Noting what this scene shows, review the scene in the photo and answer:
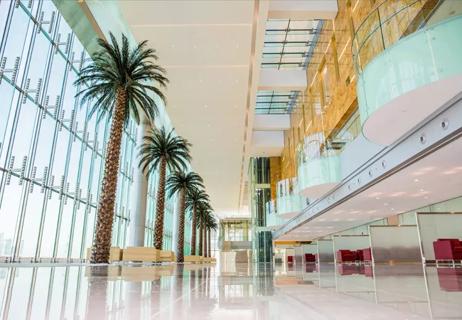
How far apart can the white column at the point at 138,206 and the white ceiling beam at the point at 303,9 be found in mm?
12945

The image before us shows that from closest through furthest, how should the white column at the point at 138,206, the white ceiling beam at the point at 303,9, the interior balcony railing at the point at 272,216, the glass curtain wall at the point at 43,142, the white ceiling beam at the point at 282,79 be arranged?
the glass curtain wall at the point at 43,142 < the white ceiling beam at the point at 303,9 < the white ceiling beam at the point at 282,79 < the white column at the point at 138,206 < the interior balcony railing at the point at 272,216

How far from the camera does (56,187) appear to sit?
1508cm

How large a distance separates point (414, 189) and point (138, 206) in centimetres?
1768

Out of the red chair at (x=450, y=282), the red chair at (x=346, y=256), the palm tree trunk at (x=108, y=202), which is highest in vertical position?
the palm tree trunk at (x=108, y=202)

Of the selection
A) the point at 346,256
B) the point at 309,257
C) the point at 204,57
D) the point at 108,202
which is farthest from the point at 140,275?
the point at 309,257

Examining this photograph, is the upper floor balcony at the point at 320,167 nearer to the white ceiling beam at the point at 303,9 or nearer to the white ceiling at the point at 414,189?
the white ceiling at the point at 414,189

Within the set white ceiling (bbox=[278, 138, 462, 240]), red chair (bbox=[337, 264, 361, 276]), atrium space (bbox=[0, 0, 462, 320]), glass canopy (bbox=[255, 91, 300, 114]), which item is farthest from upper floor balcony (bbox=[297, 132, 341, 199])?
glass canopy (bbox=[255, 91, 300, 114])

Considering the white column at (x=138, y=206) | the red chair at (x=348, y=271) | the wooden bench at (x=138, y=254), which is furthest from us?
the white column at (x=138, y=206)

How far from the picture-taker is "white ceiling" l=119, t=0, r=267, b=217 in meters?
16.6

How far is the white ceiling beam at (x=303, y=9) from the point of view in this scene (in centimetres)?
1730

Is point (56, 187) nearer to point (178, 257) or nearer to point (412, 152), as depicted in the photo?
point (412, 152)

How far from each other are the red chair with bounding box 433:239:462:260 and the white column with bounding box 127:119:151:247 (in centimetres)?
1753

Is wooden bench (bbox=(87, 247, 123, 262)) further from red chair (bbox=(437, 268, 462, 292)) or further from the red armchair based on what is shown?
the red armchair

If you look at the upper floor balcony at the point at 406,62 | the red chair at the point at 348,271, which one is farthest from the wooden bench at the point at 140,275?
the upper floor balcony at the point at 406,62
